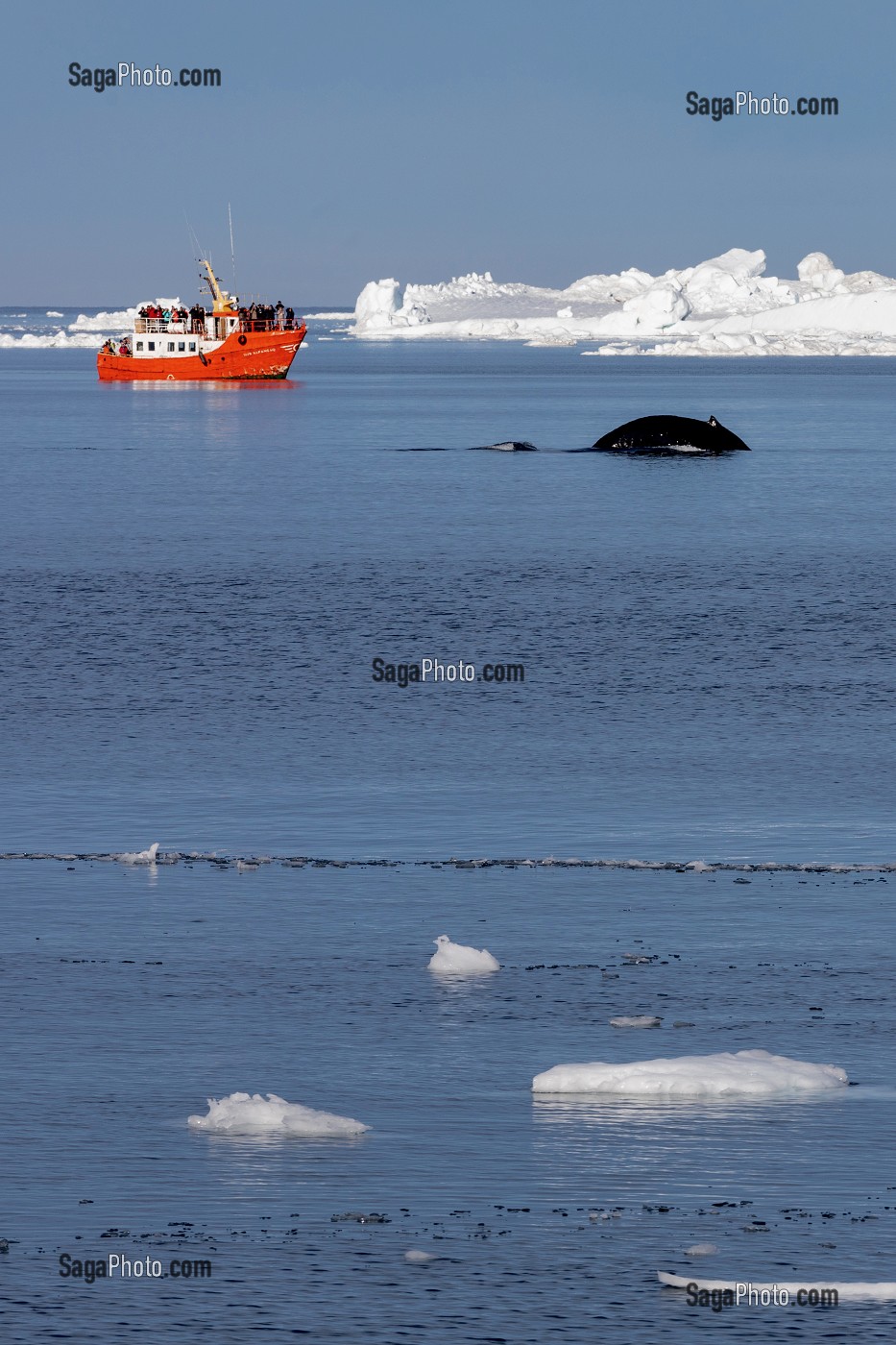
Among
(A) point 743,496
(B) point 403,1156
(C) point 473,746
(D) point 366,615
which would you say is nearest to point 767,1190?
(B) point 403,1156

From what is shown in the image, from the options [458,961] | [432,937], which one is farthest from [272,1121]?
[432,937]

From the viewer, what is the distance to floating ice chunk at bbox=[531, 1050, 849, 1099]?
12.3 m

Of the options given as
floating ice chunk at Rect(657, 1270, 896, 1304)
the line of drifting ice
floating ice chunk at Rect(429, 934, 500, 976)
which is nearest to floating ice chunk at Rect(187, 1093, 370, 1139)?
floating ice chunk at Rect(657, 1270, 896, 1304)

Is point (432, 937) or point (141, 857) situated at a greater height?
point (141, 857)

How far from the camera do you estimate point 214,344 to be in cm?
15825

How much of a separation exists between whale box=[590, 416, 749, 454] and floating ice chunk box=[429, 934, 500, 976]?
239 feet

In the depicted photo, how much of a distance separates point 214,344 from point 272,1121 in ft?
491

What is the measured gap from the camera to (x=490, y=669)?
107 ft

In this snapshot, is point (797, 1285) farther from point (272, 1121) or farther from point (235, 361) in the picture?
point (235, 361)

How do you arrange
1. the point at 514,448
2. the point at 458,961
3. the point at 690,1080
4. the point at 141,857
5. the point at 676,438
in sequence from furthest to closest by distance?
the point at 514,448, the point at 676,438, the point at 141,857, the point at 458,961, the point at 690,1080

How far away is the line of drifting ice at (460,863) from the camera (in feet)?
60.7

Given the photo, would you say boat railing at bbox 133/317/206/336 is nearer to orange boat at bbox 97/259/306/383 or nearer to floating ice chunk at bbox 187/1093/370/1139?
orange boat at bbox 97/259/306/383

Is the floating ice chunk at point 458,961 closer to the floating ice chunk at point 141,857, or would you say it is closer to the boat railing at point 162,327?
the floating ice chunk at point 141,857

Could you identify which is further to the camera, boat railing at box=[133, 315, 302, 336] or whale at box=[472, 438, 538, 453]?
boat railing at box=[133, 315, 302, 336]
